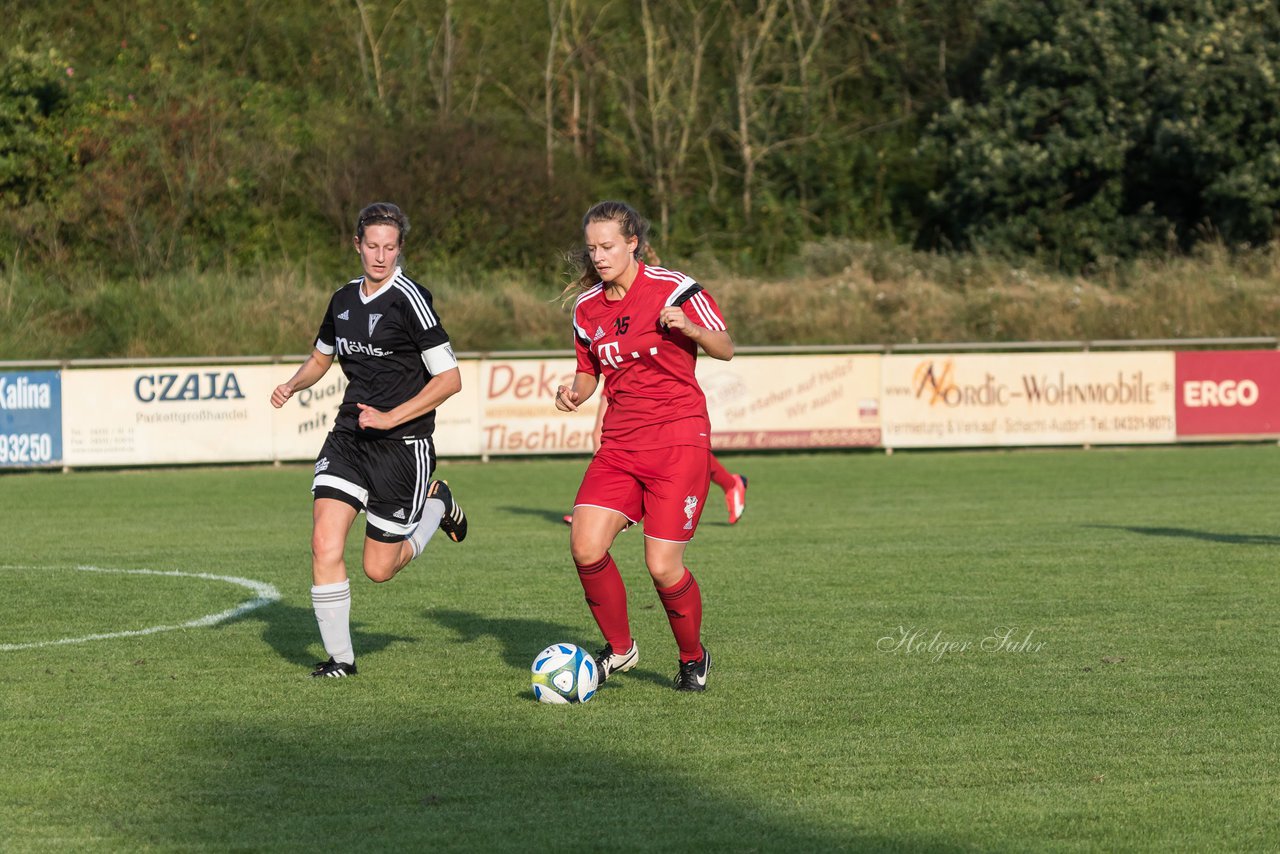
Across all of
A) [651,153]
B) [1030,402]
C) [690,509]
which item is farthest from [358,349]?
[651,153]

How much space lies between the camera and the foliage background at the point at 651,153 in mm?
28500

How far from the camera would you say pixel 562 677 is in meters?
6.30

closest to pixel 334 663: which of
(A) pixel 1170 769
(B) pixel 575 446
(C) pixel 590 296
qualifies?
(C) pixel 590 296

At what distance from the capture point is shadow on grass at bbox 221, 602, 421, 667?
24.7ft

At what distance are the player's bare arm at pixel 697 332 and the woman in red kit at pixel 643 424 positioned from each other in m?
0.11

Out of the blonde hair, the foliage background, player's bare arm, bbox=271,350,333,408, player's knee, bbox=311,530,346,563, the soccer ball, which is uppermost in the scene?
the foliage background

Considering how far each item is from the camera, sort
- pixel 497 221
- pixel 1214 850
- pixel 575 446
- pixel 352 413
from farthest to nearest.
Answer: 1. pixel 497 221
2. pixel 575 446
3. pixel 352 413
4. pixel 1214 850

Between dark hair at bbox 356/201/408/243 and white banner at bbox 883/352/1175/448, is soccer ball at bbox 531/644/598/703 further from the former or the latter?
white banner at bbox 883/352/1175/448

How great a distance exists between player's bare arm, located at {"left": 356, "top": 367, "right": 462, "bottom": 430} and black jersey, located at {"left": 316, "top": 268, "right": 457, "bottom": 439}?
7 centimetres

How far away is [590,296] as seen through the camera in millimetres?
6539

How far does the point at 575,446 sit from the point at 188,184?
15.3m

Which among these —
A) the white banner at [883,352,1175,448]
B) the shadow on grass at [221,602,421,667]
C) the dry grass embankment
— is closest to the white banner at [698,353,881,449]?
the white banner at [883,352,1175,448]

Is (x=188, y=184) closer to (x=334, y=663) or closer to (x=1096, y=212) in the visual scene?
(x=1096, y=212)

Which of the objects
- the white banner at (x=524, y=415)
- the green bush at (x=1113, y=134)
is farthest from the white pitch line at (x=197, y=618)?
the green bush at (x=1113, y=134)
